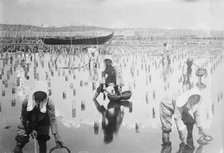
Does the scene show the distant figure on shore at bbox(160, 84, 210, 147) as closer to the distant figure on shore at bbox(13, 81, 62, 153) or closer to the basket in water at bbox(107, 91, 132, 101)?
the basket in water at bbox(107, 91, 132, 101)

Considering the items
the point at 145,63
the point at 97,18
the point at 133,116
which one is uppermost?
the point at 97,18

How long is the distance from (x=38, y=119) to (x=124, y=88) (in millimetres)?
456

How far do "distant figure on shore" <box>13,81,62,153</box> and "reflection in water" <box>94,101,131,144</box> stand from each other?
23 cm

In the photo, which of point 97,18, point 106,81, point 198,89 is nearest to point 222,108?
point 198,89

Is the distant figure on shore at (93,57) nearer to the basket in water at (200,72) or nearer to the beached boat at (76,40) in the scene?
the beached boat at (76,40)

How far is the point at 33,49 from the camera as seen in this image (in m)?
1.72

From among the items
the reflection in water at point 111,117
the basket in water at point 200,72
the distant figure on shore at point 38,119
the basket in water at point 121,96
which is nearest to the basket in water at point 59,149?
the distant figure on shore at point 38,119

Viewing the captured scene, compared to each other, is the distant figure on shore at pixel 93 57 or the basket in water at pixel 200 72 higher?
the distant figure on shore at pixel 93 57

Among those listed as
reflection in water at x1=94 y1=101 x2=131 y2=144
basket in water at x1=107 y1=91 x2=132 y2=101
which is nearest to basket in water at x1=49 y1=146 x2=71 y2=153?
reflection in water at x1=94 y1=101 x2=131 y2=144

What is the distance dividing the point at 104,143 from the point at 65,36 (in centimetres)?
57

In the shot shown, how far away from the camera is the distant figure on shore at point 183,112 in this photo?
5.63ft

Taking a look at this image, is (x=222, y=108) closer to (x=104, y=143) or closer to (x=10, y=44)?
(x=104, y=143)

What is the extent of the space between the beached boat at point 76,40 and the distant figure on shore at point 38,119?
0.71 feet

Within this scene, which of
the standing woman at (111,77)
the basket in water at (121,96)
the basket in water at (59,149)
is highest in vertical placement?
the standing woman at (111,77)
